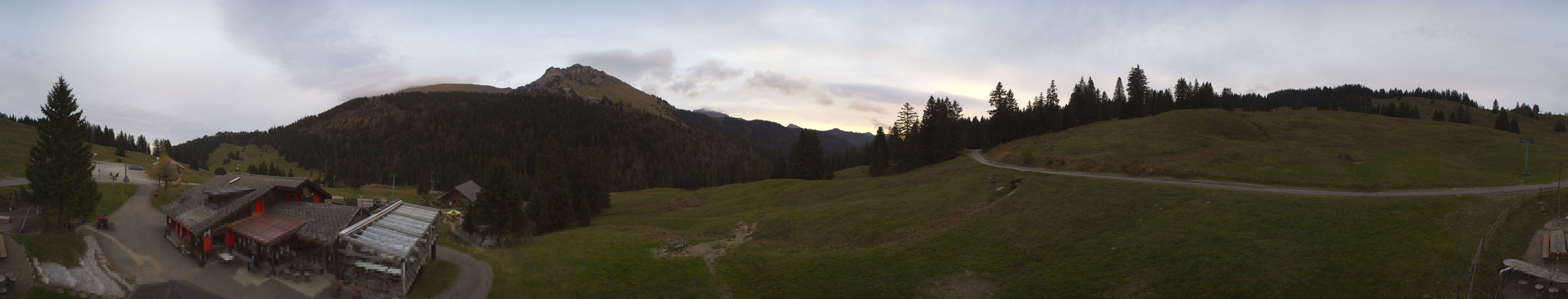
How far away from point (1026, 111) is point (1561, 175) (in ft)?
206

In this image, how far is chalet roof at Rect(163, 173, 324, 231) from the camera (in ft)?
81.4

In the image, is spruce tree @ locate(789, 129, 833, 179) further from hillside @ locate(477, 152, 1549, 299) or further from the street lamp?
the street lamp

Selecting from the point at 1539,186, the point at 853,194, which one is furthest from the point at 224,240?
the point at 1539,186

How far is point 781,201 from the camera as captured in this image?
50594 millimetres

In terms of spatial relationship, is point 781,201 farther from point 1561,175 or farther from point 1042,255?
point 1561,175

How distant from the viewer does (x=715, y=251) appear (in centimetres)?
3067

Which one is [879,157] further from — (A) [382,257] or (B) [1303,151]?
(A) [382,257]

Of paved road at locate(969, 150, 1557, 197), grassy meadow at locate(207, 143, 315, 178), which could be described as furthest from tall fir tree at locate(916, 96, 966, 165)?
grassy meadow at locate(207, 143, 315, 178)

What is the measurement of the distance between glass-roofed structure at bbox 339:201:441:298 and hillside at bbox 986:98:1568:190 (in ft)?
154

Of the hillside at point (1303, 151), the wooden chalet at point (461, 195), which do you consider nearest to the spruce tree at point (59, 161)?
the wooden chalet at point (461, 195)

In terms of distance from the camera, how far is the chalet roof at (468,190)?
65.8 m

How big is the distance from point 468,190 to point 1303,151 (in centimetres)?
9001

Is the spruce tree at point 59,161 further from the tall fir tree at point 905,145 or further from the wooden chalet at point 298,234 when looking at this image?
the tall fir tree at point 905,145

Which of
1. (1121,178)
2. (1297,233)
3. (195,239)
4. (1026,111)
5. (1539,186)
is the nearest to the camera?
(1297,233)
